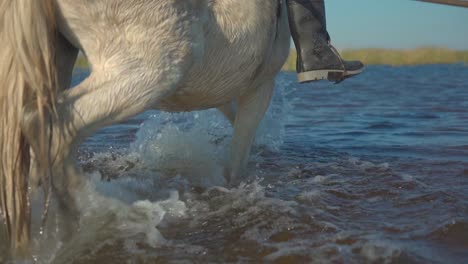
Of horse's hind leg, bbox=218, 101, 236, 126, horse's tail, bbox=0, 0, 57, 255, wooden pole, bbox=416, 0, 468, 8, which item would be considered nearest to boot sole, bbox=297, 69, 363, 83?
wooden pole, bbox=416, 0, 468, 8

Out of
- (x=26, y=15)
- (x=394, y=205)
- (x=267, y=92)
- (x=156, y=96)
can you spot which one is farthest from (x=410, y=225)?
(x=26, y=15)

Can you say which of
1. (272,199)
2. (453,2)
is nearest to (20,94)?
(272,199)

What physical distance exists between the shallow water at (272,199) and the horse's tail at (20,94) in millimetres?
204

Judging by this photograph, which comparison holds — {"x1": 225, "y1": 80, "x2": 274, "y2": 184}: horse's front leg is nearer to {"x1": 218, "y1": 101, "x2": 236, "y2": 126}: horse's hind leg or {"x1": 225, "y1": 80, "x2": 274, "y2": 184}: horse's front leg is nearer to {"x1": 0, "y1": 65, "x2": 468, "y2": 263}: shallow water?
{"x1": 0, "y1": 65, "x2": 468, "y2": 263}: shallow water

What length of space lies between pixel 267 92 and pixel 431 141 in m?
3.06

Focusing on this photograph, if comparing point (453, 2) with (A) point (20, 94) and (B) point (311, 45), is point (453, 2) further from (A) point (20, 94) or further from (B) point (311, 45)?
(A) point (20, 94)

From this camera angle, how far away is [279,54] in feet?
12.2

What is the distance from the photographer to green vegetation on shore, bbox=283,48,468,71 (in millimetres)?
35938

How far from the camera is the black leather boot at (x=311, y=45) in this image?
11.4ft

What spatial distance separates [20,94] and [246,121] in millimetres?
1849

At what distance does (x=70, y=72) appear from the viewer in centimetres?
289

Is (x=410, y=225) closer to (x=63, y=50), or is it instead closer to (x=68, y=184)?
(x=68, y=184)

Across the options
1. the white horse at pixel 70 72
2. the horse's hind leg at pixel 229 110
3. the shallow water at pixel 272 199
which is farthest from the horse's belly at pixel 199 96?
the horse's hind leg at pixel 229 110

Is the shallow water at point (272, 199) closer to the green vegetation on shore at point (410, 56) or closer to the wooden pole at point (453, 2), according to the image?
the wooden pole at point (453, 2)
